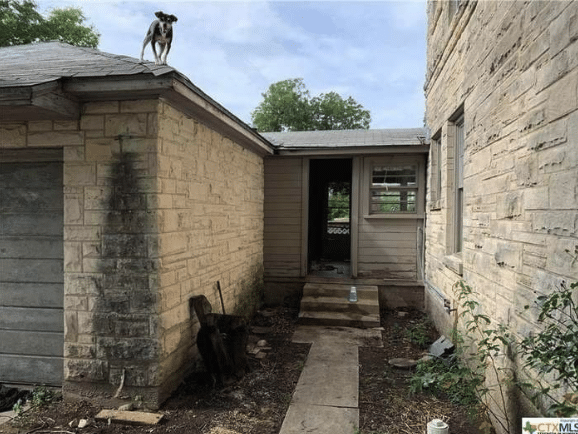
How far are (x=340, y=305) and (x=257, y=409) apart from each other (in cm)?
326

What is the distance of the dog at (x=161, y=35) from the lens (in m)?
3.72

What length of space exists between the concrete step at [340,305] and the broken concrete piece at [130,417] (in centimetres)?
364

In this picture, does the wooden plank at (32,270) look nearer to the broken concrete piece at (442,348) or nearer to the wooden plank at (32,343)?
the wooden plank at (32,343)

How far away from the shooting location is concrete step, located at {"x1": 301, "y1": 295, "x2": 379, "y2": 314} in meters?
6.47

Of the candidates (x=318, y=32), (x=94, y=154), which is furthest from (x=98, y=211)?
(x=318, y=32)

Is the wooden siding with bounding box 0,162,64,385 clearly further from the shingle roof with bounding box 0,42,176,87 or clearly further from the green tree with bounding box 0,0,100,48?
the green tree with bounding box 0,0,100,48

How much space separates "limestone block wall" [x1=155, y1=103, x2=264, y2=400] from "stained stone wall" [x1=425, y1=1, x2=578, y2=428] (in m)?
3.09

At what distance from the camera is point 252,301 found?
264 inches

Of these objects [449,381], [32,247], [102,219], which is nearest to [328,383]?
[449,381]

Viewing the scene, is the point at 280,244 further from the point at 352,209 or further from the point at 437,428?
the point at 437,428

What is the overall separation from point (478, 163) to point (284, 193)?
437 cm

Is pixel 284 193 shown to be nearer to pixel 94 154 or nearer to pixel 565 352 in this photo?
pixel 94 154

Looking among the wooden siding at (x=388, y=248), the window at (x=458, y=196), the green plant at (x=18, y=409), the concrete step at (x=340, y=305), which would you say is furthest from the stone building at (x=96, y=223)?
the wooden siding at (x=388, y=248)

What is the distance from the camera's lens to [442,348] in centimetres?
466
